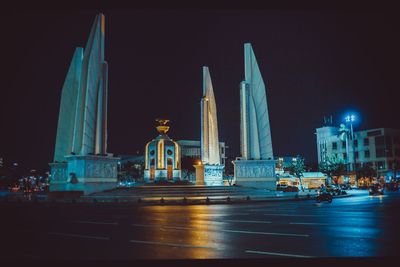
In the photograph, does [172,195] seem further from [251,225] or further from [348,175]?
[348,175]

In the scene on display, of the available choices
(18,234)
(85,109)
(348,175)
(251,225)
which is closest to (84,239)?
(18,234)

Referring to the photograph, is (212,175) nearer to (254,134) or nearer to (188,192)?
(254,134)

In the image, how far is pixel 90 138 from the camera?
119ft

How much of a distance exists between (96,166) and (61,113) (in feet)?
43.6

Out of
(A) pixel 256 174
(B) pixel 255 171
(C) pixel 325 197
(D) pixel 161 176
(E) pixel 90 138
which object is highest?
(E) pixel 90 138

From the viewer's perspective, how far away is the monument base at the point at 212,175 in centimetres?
4966

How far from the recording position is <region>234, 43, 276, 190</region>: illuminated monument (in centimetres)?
4041

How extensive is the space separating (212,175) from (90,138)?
19910 mm

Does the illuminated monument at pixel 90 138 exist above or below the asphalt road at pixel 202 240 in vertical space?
above

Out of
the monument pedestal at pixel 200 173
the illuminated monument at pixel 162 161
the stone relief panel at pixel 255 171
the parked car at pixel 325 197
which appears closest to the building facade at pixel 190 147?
the illuminated monument at pixel 162 161

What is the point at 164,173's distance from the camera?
56094 mm

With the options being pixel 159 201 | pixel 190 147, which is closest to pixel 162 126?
pixel 159 201

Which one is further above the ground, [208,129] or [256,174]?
[208,129]

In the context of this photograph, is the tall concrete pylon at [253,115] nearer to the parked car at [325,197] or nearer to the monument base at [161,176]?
the parked car at [325,197]
